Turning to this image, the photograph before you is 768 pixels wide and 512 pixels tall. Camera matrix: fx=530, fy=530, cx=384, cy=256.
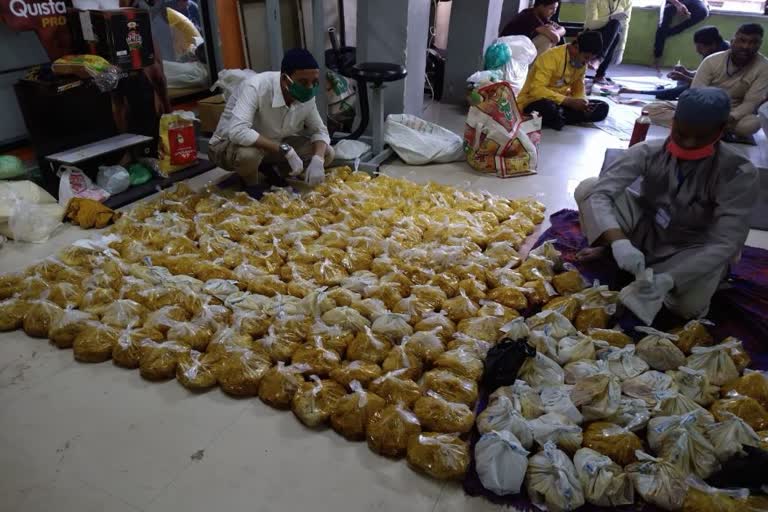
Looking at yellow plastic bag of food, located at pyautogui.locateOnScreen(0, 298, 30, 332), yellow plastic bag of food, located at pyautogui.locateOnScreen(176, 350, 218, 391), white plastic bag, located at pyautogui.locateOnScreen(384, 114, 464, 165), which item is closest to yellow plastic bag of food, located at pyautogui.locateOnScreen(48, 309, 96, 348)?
yellow plastic bag of food, located at pyautogui.locateOnScreen(0, 298, 30, 332)

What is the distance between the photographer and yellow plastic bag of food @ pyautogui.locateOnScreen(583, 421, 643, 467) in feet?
5.06

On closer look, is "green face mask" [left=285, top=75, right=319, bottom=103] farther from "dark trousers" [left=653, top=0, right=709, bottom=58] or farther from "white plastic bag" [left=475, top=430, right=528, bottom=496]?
"dark trousers" [left=653, top=0, right=709, bottom=58]

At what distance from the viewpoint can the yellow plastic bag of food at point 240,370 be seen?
1796mm

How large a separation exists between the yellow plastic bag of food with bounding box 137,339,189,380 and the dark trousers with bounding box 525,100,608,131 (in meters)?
4.12

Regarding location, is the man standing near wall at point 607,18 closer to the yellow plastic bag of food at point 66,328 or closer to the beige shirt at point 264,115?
the beige shirt at point 264,115

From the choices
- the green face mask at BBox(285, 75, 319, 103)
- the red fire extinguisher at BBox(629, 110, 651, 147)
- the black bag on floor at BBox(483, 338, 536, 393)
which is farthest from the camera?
the red fire extinguisher at BBox(629, 110, 651, 147)

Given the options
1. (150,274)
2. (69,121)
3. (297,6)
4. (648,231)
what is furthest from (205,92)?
(648,231)

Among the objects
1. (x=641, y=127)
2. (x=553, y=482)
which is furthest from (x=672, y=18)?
(x=553, y=482)

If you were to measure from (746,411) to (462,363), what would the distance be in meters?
0.90

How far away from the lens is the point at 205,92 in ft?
15.6

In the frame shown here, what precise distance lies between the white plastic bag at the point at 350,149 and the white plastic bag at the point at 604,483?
2.78m

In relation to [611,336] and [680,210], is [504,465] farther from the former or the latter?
[680,210]

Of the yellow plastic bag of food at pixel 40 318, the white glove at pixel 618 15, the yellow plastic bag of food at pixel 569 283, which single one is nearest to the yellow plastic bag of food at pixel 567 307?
the yellow plastic bag of food at pixel 569 283

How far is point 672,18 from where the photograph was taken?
8.20m
